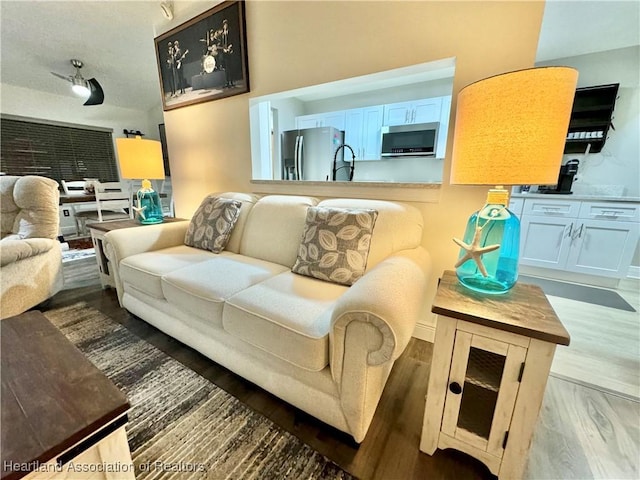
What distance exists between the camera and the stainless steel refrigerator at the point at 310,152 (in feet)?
11.3

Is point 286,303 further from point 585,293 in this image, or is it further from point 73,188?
point 73,188

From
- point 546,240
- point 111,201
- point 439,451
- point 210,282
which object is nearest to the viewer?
point 439,451

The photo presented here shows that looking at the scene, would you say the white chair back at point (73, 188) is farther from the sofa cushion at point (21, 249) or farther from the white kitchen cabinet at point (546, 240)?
the white kitchen cabinet at point (546, 240)

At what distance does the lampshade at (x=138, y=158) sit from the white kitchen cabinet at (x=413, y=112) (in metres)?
2.81

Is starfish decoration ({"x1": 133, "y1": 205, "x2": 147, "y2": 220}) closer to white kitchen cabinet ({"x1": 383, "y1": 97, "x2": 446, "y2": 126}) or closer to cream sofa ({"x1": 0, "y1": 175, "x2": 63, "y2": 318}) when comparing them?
cream sofa ({"x1": 0, "y1": 175, "x2": 63, "y2": 318})

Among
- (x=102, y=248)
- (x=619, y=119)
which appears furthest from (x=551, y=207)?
(x=102, y=248)

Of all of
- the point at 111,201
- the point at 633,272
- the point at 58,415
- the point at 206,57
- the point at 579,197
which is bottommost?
the point at 633,272

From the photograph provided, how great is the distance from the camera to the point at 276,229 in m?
1.77

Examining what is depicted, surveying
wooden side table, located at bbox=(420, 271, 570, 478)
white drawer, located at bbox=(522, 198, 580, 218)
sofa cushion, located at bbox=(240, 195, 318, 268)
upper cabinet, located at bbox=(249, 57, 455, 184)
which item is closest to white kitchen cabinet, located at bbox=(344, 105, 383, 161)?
upper cabinet, located at bbox=(249, 57, 455, 184)

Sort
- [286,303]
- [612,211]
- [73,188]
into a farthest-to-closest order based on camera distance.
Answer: [73,188], [612,211], [286,303]

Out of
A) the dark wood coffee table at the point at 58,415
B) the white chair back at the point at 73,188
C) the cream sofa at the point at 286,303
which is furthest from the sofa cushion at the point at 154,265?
the white chair back at the point at 73,188

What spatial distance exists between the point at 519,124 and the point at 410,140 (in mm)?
2757

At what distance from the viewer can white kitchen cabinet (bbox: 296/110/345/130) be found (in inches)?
150

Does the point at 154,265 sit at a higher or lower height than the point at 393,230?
lower
